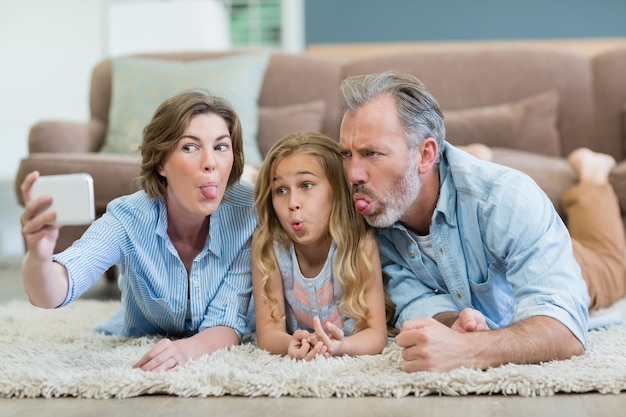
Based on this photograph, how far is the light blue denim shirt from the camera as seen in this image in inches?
62.1

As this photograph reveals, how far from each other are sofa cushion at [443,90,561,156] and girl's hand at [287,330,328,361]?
160 centimetres

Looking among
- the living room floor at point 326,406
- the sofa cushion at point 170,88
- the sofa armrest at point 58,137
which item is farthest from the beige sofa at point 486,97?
the living room floor at point 326,406

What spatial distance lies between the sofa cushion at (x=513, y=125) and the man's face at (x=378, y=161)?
4.58 feet

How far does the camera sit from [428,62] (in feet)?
11.1

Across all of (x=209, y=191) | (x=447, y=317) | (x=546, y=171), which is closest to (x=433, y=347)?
(x=447, y=317)

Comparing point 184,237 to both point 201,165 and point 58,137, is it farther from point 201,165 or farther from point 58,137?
point 58,137

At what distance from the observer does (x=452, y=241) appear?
5.74ft

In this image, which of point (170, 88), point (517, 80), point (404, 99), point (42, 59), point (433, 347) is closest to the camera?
point (433, 347)

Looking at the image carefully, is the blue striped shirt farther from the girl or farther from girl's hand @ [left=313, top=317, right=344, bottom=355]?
girl's hand @ [left=313, top=317, right=344, bottom=355]

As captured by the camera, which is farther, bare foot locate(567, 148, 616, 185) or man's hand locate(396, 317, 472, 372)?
bare foot locate(567, 148, 616, 185)

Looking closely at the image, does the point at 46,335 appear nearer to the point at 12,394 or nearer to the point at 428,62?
the point at 12,394

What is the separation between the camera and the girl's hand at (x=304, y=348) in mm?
1594

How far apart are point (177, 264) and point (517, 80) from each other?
1.98m

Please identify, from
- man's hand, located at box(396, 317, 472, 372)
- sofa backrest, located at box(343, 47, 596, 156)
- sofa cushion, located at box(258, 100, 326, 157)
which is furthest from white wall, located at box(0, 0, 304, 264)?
man's hand, located at box(396, 317, 472, 372)
